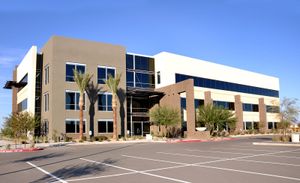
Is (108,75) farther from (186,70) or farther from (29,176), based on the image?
(29,176)

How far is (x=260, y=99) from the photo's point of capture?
68375mm

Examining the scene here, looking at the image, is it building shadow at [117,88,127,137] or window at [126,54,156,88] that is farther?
window at [126,54,156,88]

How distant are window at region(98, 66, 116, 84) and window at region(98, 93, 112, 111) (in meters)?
2.01

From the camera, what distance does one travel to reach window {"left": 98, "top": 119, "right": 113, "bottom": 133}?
43062 mm

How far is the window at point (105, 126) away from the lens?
43.1 m

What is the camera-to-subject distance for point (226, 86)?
60688mm

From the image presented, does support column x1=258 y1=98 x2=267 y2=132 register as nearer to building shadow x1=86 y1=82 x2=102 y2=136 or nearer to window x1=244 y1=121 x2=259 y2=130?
window x1=244 y1=121 x2=259 y2=130

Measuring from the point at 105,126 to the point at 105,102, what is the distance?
343 cm

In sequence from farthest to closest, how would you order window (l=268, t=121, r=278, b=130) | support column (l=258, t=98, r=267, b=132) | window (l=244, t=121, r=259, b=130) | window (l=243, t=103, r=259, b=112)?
1. window (l=268, t=121, r=278, b=130)
2. support column (l=258, t=98, r=267, b=132)
3. window (l=243, t=103, r=259, b=112)
4. window (l=244, t=121, r=259, b=130)

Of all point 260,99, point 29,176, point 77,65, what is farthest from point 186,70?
point 29,176

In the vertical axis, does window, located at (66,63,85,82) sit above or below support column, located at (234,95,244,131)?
above

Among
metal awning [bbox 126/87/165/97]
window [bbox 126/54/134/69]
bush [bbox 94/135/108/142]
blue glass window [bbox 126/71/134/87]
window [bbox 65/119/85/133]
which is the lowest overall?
bush [bbox 94/135/108/142]

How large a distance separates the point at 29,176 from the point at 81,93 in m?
28.4

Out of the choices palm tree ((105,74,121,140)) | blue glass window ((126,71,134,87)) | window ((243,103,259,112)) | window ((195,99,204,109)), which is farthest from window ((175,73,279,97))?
palm tree ((105,74,121,140))
